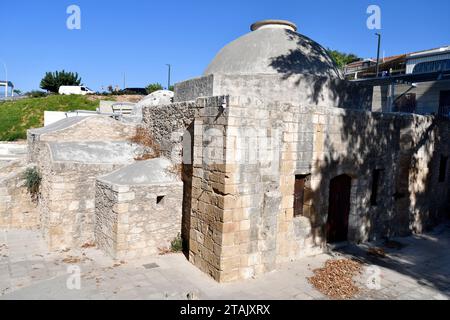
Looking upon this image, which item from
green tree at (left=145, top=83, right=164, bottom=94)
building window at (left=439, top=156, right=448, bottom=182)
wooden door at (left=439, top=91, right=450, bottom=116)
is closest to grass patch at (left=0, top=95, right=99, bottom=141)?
green tree at (left=145, top=83, right=164, bottom=94)

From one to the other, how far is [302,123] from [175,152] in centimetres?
299

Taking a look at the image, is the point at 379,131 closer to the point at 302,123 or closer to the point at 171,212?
the point at 302,123

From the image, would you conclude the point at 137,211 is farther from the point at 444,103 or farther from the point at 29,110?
the point at 29,110

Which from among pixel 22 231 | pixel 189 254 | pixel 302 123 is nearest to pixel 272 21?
pixel 302 123

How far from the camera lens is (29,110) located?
27203mm

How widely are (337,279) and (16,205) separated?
334 inches

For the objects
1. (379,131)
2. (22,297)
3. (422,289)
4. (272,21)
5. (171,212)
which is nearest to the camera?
(22,297)

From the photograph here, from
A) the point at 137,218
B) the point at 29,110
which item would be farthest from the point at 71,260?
the point at 29,110

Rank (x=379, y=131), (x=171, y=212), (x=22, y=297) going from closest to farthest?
(x=22, y=297) → (x=171, y=212) → (x=379, y=131)

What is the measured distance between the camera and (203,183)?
6.48m

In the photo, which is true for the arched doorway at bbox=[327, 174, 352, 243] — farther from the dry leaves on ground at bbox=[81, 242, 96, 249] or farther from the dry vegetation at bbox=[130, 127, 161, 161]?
the dry leaves on ground at bbox=[81, 242, 96, 249]

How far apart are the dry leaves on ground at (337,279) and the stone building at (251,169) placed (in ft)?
2.40

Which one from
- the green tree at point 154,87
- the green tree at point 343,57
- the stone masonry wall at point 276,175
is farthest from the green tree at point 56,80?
the stone masonry wall at point 276,175

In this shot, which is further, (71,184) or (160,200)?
(71,184)
